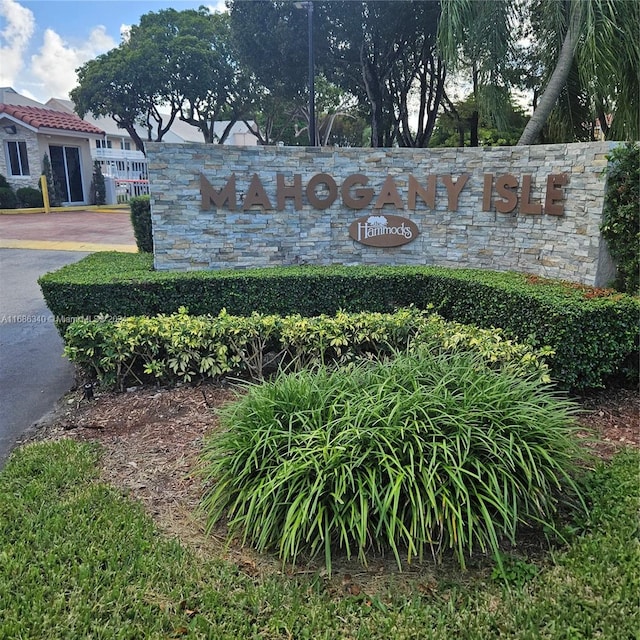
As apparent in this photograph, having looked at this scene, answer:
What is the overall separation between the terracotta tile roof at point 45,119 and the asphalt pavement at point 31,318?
5276 millimetres

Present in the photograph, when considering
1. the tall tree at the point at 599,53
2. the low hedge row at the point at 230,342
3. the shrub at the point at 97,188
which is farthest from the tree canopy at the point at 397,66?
the low hedge row at the point at 230,342

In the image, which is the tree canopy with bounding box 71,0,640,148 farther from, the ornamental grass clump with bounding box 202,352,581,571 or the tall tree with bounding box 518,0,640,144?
the ornamental grass clump with bounding box 202,352,581,571

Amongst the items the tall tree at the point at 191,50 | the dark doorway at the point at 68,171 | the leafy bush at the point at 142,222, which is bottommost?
the leafy bush at the point at 142,222

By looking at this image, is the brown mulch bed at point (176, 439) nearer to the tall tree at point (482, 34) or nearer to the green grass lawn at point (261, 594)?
the green grass lawn at point (261, 594)

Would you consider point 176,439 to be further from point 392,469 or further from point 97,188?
point 97,188

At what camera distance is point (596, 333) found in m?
4.55

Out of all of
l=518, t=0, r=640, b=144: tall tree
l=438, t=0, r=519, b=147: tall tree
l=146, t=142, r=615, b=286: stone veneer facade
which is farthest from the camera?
l=438, t=0, r=519, b=147: tall tree

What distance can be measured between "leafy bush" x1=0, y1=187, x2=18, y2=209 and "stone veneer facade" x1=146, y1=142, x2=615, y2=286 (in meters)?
16.3

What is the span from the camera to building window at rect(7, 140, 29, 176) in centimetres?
2112

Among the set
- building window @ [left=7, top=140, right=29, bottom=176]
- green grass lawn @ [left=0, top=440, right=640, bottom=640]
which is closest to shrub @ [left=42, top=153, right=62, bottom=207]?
building window @ [left=7, top=140, right=29, bottom=176]

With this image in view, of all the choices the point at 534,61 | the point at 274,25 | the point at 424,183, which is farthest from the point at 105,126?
the point at 424,183

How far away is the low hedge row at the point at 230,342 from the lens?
4.99 meters

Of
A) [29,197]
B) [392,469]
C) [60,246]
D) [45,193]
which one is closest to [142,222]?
[60,246]

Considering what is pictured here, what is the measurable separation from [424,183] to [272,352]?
10.5ft
